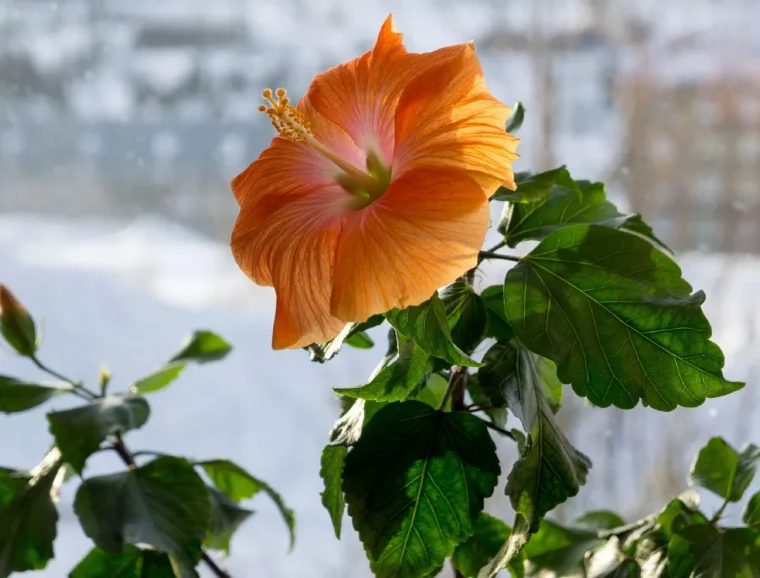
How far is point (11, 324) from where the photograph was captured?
31.9 inches

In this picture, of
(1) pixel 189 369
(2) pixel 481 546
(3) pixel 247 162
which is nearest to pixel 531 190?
(2) pixel 481 546

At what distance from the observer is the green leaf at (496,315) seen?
63cm

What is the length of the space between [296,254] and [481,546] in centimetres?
33

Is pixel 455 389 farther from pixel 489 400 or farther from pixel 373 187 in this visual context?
pixel 373 187

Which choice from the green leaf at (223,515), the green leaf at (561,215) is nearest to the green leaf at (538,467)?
the green leaf at (561,215)

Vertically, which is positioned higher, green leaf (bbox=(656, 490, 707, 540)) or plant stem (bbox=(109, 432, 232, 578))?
plant stem (bbox=(109, 432, 232, 578))

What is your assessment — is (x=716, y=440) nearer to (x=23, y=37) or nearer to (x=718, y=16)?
(x=718, y=16)

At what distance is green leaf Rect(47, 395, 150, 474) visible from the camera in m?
0.66

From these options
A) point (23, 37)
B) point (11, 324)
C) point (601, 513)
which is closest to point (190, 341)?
point (11, 324)

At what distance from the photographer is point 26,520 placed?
2.34ft

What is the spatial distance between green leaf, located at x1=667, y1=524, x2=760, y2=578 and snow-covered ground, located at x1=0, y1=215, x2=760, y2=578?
63cm

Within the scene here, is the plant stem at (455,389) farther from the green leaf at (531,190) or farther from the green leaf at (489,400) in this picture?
the green leaf at (531,190)

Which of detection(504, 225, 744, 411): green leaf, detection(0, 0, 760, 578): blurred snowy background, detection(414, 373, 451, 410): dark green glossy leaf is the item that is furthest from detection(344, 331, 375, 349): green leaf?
detection(0, 0, 760, 578): blurred snowy background

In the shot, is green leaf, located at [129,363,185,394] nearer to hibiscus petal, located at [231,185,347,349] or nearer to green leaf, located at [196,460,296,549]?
green leaf, located at [196,460,296,549]
